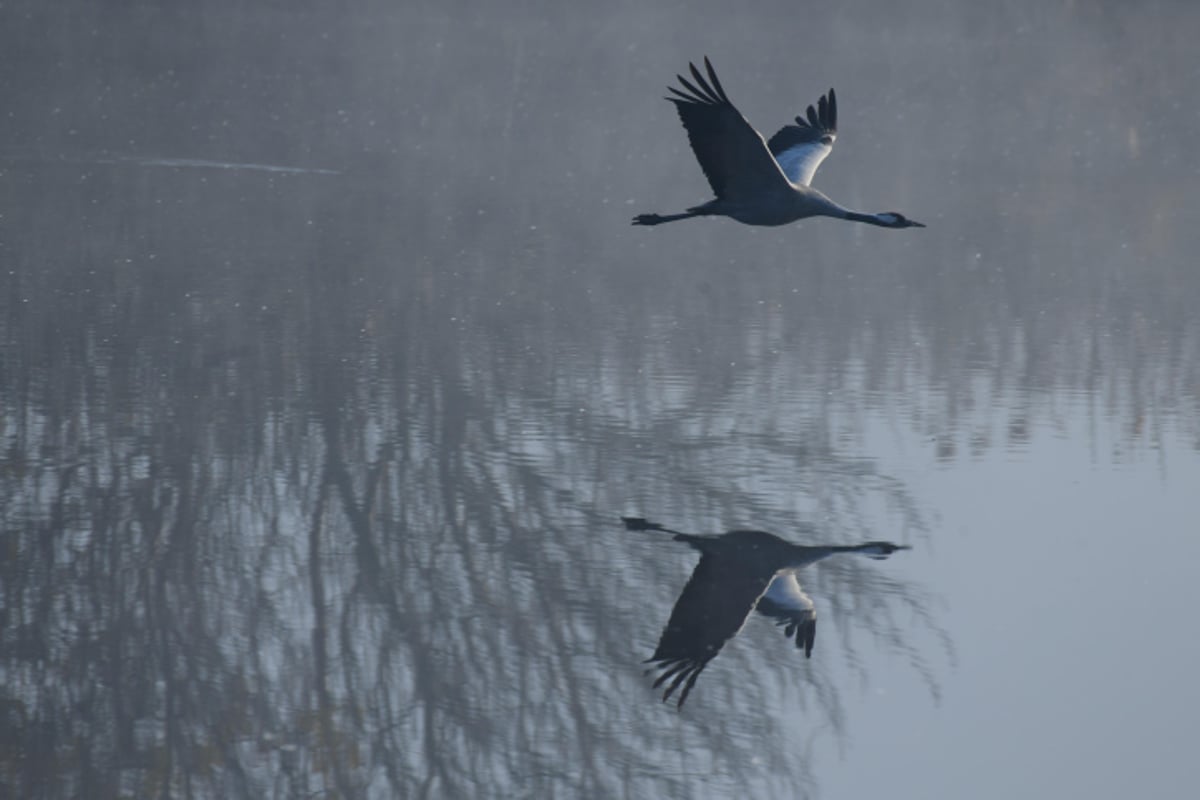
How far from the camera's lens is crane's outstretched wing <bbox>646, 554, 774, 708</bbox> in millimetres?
4820

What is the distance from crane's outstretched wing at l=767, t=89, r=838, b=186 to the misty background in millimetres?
1052

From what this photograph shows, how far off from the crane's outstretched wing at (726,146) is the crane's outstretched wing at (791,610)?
2078 millimetres

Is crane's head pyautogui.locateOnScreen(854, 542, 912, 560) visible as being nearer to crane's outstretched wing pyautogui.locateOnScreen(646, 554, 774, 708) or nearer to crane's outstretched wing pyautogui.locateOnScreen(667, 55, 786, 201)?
crane's outstretched wing pyautogui.locateOnScreen(646, 554, 774, 708)

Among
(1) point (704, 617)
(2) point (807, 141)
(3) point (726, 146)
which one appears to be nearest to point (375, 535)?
(1) point (704, 617)

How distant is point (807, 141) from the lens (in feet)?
28.7

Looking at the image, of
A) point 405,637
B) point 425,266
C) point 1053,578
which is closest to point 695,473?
point 1053,578

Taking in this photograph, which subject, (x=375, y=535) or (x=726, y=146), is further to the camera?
(x=726, y=146)

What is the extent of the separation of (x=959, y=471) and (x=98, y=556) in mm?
3592

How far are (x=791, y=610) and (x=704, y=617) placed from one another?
30cm

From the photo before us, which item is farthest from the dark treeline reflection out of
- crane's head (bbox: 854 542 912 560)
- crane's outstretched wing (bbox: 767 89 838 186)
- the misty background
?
crane's outstretched wing (bbox: 767 89 838 186)

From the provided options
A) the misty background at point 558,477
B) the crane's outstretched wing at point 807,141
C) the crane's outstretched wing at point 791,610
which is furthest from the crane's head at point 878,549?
the crane's outstretched wing at point 807,141

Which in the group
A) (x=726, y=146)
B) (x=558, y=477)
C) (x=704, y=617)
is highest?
(x=726, y=146)

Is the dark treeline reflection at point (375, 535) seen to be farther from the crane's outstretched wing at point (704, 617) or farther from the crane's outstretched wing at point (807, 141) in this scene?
the crane's outstretched wing at point (807, 141)

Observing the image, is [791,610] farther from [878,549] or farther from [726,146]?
[726,146]
